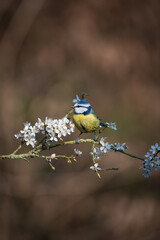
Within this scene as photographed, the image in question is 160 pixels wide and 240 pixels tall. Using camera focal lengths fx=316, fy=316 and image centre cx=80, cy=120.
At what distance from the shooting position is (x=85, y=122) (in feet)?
4.55

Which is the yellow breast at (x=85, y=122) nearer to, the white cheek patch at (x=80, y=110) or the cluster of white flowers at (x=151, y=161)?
the white cheek patch at (x=80, y=110)

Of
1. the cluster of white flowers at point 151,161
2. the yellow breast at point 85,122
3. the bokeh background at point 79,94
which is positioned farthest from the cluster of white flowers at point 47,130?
the bokeh background at point 79,94

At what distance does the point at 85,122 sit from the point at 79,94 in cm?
380

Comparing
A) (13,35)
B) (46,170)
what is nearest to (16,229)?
(46,170)

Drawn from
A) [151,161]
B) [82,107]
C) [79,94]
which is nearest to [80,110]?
[82,107]

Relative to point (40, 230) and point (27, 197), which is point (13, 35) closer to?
point (27, 197)

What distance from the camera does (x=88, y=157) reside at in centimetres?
508

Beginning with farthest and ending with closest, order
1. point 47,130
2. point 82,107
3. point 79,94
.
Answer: point 79,94
point 82,107
point 47,130

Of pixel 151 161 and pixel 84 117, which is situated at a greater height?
pixel 84 117

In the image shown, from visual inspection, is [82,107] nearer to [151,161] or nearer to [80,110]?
[80,110]

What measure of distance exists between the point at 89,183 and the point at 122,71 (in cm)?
220

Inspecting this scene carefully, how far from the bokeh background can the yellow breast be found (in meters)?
3.13

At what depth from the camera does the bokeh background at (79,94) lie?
475cm

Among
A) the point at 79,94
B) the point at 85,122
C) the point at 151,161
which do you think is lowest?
the point at 151,161
